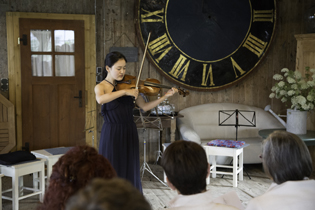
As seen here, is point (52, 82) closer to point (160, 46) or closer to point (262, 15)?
point (160, 46)

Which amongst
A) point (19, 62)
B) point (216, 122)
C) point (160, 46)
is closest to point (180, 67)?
point (160, 46)

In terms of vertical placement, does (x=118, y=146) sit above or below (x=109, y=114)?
below

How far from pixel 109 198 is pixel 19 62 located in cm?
439

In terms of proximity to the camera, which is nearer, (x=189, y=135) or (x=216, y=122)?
(x=189, y=135)

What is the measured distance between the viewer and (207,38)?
4957 mm

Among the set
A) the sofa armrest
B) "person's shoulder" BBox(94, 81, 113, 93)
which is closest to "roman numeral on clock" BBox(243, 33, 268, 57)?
the sofa armrest

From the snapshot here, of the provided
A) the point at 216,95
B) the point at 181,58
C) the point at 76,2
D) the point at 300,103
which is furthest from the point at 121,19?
the point at 300,103

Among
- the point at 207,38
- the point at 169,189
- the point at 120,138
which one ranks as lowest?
the point at 169,189

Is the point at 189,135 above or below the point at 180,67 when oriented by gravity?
below

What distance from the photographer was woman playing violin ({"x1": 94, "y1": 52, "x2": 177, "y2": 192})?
2799 millimetres

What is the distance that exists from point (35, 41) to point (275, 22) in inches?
127

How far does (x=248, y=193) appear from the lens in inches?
145

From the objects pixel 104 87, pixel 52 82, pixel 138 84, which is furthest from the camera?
pixel 52 82

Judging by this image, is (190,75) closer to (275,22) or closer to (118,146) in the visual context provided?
(275,22)
